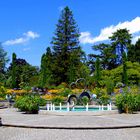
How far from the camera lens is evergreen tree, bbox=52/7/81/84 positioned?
63.2m

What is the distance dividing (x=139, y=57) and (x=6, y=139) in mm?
55650

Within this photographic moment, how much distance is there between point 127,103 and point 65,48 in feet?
137

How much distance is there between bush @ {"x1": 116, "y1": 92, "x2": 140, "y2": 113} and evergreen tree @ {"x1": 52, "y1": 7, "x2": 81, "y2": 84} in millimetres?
38054

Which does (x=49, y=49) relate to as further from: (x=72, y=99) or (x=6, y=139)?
(x=6, y=139)

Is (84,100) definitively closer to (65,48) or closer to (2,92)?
(2,92)

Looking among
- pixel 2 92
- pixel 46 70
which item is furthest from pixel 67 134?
pixel 46 70

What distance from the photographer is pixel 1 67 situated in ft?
246

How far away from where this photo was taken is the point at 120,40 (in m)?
70.3

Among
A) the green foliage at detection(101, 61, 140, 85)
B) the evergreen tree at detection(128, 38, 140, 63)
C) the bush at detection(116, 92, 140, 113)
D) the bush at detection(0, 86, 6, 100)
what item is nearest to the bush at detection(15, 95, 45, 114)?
the bush at detection(116, 92, 140, 113)

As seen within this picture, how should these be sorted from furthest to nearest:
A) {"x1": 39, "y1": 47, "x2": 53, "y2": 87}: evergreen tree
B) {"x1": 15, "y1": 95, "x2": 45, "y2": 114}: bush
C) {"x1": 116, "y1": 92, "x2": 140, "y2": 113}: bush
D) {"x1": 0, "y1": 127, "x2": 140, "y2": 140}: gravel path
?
1. {"x1": 39, "y1": 47, "x2": 53, "y2": 87}: evergreen tree
2. {"x1": 15, "y1": 95, "x2": 45, "y2": 114}: bush
3. {"x1": 116, "y1": 92, "x2": 140, "y2": 113}: bush
4. {"x1": 0, "y1": 127, "x2": 140, "y2": 140}: gravel path

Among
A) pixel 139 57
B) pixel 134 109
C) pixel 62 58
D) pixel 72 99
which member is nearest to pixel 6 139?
pixel 134 109

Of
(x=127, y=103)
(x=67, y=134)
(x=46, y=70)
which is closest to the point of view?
(x=67, y=134)

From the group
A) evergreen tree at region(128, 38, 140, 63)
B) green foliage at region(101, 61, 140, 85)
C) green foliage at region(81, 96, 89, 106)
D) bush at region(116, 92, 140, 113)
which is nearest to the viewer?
bush at region(116, 92, 140, 113)

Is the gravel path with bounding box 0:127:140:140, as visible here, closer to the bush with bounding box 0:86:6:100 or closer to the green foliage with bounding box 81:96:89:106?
the green foliage with bounding box 81:96:89:106
